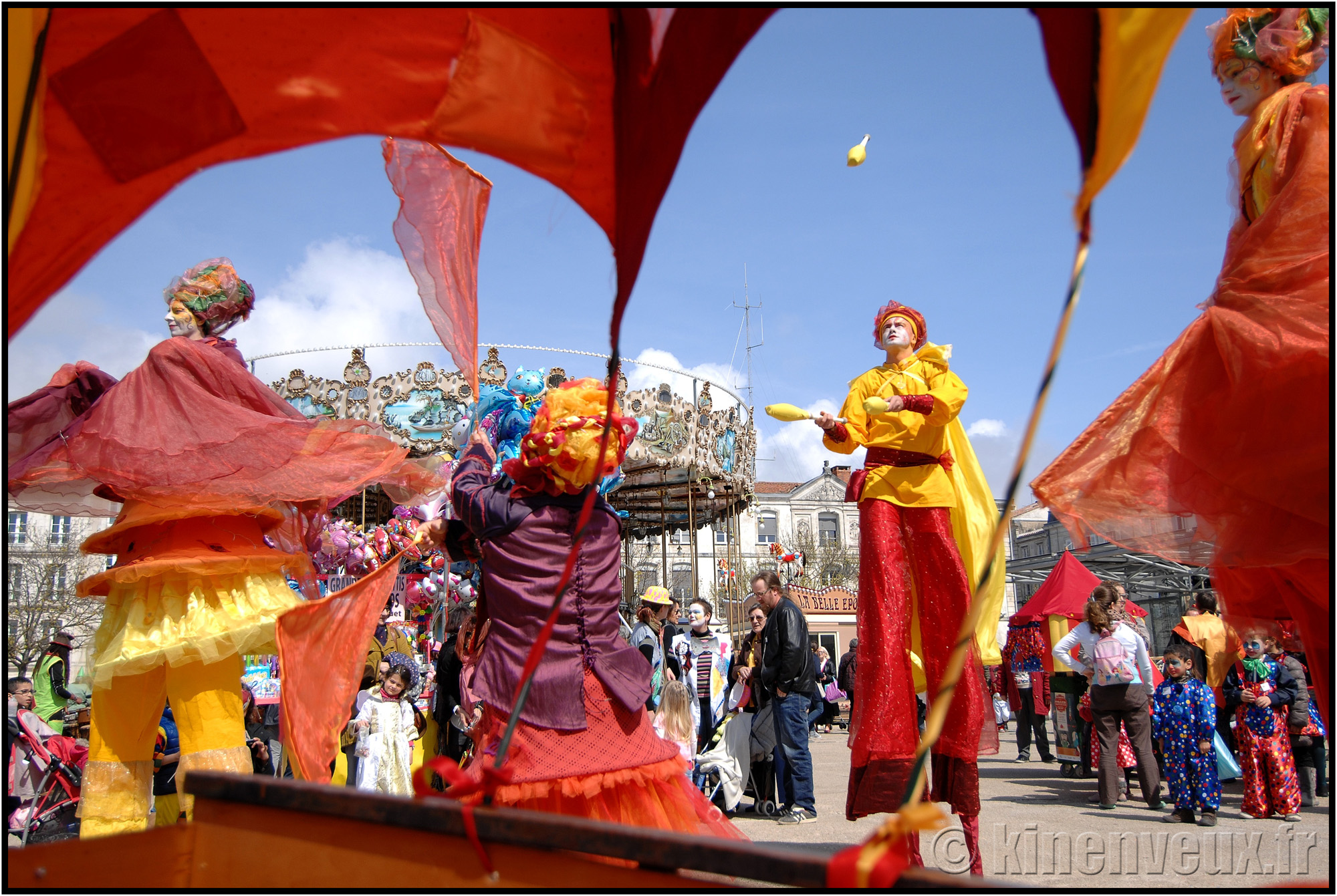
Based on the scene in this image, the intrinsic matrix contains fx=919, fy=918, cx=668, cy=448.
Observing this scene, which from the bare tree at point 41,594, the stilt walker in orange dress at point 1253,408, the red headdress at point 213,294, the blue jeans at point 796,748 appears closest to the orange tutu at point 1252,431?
the stilt walker in orange dress at point 1253,408

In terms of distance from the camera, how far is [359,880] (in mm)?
1479

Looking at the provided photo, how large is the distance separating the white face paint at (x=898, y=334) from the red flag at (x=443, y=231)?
6.10ft

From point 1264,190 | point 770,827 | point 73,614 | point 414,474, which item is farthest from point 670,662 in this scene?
point 73,614

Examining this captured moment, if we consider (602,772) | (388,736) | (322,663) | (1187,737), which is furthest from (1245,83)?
(388,736)

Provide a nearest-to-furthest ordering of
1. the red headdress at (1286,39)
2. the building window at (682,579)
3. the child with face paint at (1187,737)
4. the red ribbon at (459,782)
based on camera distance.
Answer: the red ribbon at (459,782)
the red headdress at (1286,39)
the child with face paint at (1187,737)
the building window at (682,579)

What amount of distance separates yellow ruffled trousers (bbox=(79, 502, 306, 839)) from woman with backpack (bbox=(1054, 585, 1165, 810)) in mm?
5523

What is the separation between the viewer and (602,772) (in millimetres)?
2949

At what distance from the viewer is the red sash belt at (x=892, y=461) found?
3.78 metres

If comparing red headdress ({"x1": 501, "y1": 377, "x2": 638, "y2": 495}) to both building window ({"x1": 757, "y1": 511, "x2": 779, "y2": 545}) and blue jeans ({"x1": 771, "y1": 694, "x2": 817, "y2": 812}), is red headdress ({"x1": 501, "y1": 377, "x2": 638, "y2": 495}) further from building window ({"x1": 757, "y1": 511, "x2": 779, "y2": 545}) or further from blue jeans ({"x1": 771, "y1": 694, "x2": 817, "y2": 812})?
building window ({"x1": 757, "y1": 511, "x2": 779, "y2": 545})

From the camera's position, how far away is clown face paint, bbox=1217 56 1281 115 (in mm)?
2756

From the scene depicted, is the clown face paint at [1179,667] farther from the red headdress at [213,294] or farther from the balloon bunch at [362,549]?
the balloon bunch at [362,549]

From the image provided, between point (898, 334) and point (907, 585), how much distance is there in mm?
1146

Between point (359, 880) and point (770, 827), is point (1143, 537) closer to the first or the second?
point (359, 880)

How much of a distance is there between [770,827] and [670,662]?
333 centimetres
